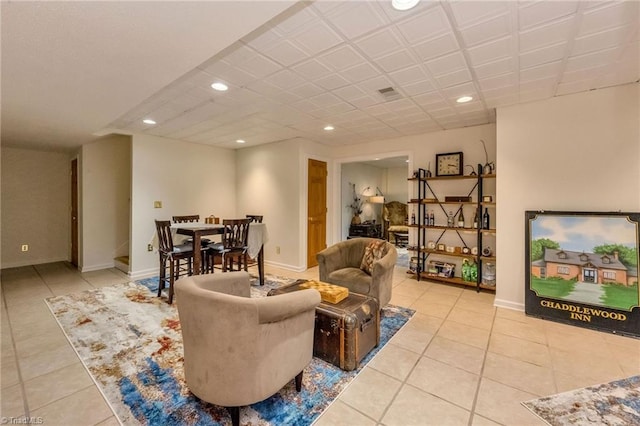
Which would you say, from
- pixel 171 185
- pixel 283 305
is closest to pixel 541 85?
pixel 283 305

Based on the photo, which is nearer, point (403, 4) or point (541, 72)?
point (403, 4)

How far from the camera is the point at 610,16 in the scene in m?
1.76

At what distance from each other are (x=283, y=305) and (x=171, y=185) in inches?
184

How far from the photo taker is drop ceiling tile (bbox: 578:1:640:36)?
5.49ft

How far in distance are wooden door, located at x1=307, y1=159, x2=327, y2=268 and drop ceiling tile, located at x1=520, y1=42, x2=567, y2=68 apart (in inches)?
142

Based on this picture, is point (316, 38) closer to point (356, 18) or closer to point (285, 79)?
point (356, 18)

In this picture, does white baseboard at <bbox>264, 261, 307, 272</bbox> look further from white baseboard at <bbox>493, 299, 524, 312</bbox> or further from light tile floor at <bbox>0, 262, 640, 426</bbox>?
white baseboard at <bbox>493, 299, 524, 312</bbox>

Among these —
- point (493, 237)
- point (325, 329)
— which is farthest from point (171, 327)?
point (493, 237)

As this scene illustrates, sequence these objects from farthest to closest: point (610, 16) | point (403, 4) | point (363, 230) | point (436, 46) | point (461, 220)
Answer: point (363, 230), point (461, 220), point (436, 46), point (610, 16), point (403, 4)

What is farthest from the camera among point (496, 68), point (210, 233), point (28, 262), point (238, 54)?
point (28, 262)

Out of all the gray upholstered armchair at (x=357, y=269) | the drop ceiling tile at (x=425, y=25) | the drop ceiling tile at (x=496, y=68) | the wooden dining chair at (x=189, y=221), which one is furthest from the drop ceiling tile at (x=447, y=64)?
the wooden dining chair at (x=189, y=221)

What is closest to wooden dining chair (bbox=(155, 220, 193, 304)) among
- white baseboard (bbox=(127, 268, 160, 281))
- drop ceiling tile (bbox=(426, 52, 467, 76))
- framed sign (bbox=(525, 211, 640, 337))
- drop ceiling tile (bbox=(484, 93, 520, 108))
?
white baseboard (bbox=(127, 268, 160, 281))

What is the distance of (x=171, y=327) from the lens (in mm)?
2771

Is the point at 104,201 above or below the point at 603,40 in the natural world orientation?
below
